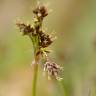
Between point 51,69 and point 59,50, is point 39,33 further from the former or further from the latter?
point 59,50

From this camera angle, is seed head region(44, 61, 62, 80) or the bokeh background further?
the bokeh background

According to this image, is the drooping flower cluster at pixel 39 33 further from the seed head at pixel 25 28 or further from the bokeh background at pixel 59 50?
the bokeh background at pixel 59 50

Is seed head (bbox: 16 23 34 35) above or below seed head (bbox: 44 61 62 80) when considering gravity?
above

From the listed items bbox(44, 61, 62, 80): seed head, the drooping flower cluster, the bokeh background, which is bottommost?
bbox(44, 61, 62, 80): seed head

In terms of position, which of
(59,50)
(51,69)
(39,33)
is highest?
(59,50)

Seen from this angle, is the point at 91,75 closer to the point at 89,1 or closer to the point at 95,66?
the point at 95,66

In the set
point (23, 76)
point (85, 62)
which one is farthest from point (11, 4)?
point (85, 62)

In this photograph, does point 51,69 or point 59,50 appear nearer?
point 51,69

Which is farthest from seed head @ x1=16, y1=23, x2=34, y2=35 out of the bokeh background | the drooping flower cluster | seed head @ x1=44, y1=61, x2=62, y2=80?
the bokeh background

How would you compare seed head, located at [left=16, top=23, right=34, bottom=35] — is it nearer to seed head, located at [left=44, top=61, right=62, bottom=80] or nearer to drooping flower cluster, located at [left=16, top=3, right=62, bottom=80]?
drooping flower cluster, located at [left=16, top=3, right=62, bottom=80]

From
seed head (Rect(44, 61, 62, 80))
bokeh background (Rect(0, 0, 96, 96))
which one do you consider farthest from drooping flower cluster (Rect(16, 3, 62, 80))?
bokeh background (Rect(0, 0, 96, 96))

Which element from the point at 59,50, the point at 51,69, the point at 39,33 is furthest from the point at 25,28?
the point at 59,50
